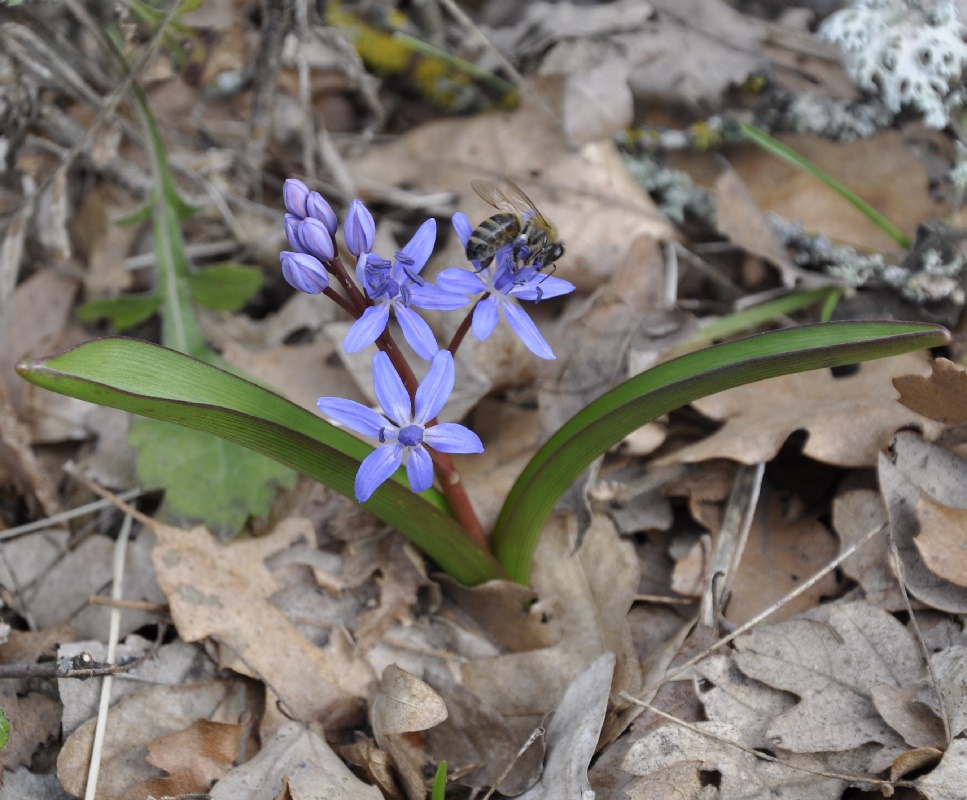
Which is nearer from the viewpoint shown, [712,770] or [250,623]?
[712,770]

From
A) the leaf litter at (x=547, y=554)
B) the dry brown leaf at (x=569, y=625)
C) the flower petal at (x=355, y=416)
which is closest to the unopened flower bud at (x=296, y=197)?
the flower petal at (x=355, y=416)

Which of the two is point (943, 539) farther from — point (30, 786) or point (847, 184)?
point (30, 786)

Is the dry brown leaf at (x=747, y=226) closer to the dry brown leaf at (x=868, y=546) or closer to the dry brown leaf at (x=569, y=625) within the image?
the dry brown leaf at (x=868, y=546)

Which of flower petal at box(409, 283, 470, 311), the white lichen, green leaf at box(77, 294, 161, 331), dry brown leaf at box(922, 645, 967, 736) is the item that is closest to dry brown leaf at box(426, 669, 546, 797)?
dry brown leaf at box(922, 645, 967, 736)

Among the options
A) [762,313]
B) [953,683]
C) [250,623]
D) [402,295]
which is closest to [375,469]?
[402,295]

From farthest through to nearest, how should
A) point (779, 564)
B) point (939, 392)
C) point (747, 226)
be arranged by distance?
point (747, 226)
point (779, 564)
point (939, 392)

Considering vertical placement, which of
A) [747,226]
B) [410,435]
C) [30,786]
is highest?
[410,435]

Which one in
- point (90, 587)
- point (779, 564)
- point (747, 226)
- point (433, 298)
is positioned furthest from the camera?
point (747, 226)

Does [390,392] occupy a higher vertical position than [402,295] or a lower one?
lower
